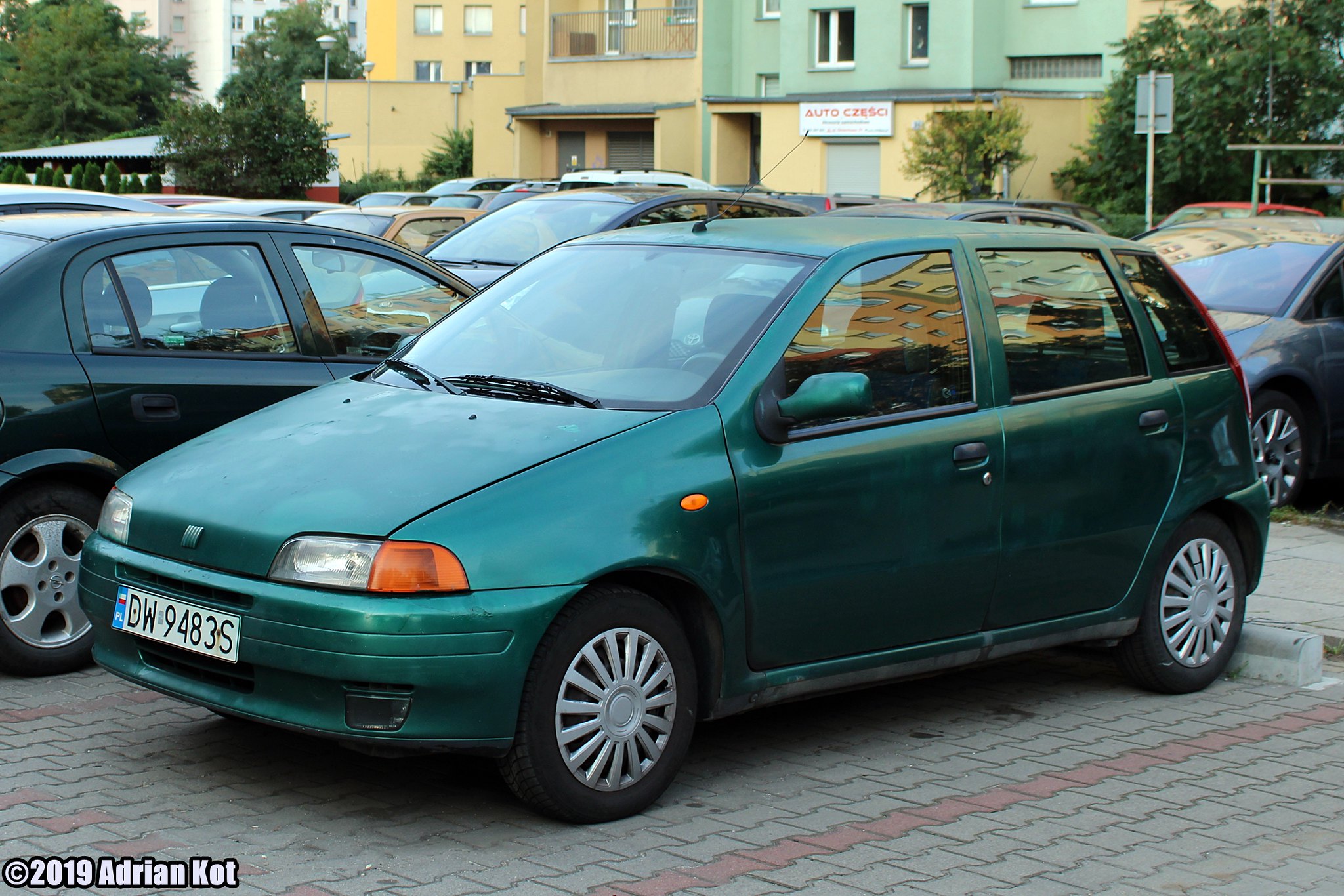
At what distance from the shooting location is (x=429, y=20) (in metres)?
77.8

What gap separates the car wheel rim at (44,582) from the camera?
5953mm

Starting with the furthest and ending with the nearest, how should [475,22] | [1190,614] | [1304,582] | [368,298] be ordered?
[475,22] → [1304,582] → [368,298] → [1190,614]

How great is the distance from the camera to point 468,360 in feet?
18.2

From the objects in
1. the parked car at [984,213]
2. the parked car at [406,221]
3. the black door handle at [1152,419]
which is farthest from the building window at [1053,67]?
the black door handle at [1152,419]

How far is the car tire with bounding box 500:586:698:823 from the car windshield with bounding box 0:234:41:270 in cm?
301

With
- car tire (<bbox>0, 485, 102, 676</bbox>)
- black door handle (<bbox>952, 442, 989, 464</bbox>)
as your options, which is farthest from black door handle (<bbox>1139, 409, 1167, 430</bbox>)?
car tire (<bbox>0, 485, 102, 676</bbox>)

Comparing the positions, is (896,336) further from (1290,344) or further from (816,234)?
(1290,344)

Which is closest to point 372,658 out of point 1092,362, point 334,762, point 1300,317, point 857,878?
point 334,762

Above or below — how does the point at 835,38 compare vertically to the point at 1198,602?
above

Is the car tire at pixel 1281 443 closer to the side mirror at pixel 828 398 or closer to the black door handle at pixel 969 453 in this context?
the black door handle at pixel 969 453

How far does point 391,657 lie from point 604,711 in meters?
0.65

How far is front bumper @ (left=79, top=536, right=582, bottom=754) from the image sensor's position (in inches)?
168

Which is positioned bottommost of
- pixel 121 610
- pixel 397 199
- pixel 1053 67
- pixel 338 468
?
pixel 121 610

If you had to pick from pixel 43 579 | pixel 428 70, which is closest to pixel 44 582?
pixel 43 579
